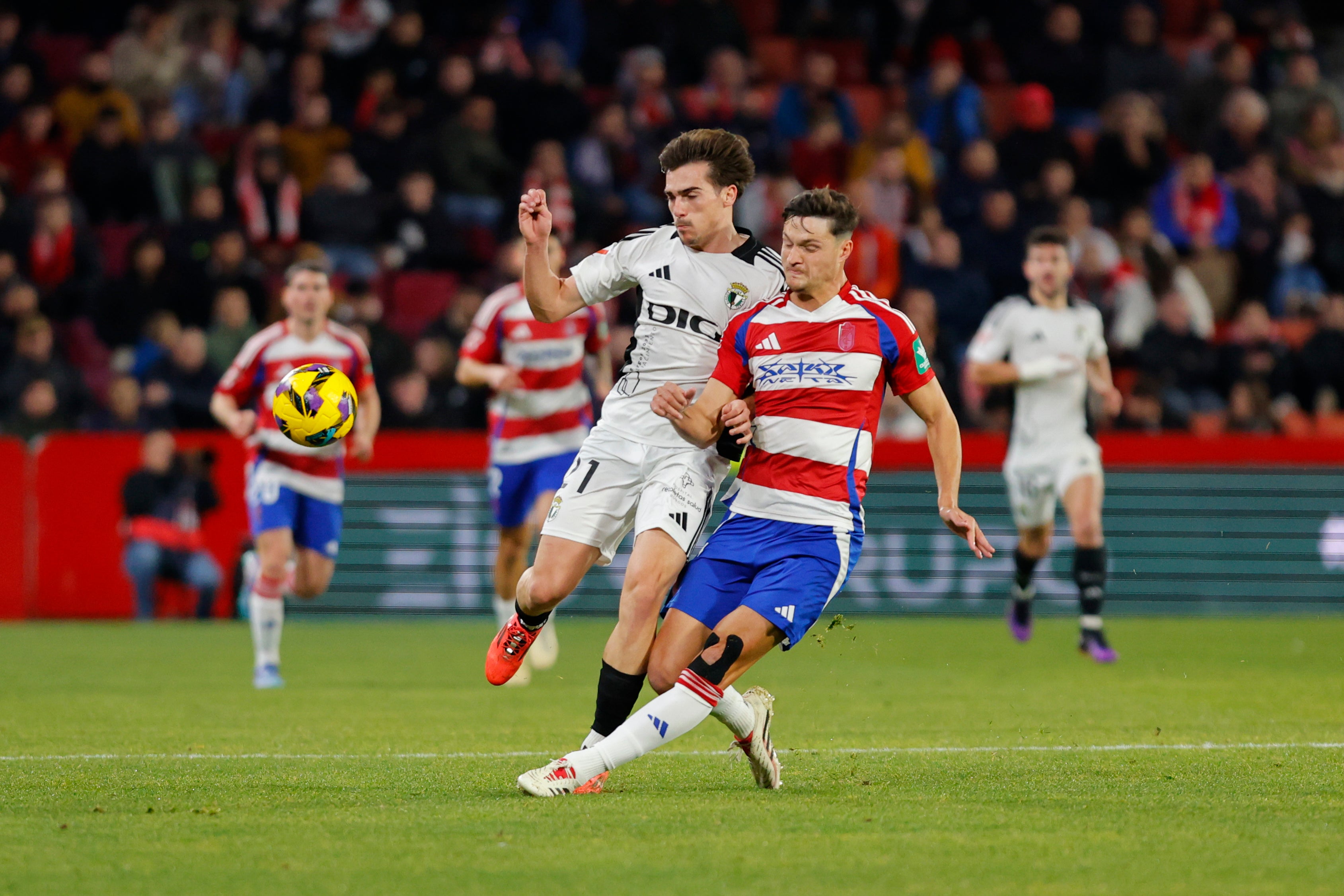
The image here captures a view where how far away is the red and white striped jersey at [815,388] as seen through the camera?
6.39 meters

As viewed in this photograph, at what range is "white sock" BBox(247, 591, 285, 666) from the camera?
10.4 m

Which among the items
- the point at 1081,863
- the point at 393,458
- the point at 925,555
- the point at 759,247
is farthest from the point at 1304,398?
the point at 1081,863

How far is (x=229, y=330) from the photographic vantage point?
16.0 metres

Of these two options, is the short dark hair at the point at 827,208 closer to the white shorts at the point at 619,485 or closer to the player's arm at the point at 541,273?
the player's arm at the point at 541,273

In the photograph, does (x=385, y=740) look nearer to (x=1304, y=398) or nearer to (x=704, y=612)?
(x=704, y=612)

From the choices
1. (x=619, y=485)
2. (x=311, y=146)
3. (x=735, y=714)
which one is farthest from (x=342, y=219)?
(x=735, y=714)

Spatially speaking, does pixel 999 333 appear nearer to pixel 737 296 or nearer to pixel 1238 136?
pixel 737 296

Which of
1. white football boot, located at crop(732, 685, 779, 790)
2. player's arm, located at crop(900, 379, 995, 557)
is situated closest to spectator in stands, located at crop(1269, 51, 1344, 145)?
player's arm, located at crop(900, 379, 995, 557)

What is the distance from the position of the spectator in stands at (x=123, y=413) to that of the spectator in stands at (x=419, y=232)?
10.1 ft

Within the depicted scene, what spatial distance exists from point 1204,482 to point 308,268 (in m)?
8.37

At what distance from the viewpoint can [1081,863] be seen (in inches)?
187

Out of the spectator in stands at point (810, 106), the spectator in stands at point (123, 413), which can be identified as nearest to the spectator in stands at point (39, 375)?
the spectator in stands at point (123, 413)

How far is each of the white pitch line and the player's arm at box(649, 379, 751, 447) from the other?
5.13 ft

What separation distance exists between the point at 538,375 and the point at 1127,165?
32.7ft
